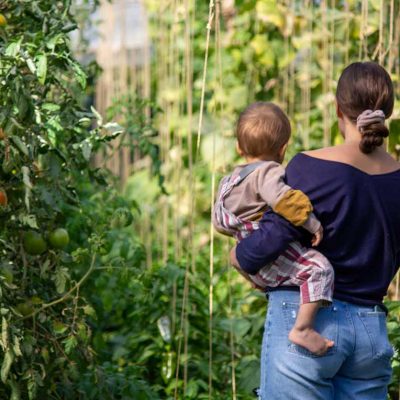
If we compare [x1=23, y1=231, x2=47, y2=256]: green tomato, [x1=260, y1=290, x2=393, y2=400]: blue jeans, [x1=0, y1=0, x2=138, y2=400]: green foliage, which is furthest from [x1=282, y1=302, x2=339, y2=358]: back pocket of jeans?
[x1=23, y1=231, x2=47, y2=256]: green tomato

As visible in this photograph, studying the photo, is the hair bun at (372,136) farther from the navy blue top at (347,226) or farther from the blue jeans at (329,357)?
the blue jeans at (329,357)

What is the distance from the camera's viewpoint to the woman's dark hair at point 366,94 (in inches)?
97.3

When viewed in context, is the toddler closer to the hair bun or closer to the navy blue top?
the navy blue top

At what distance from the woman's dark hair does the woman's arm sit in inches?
6.5

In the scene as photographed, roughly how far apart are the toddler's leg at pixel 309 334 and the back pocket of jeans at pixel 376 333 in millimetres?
106

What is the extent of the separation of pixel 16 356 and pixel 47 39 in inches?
35.9

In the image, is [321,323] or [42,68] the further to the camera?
[42,68]

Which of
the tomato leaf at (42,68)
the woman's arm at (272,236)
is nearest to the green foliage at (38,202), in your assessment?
the tomato leaf at (42,68)

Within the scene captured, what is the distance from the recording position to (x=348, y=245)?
8.13ft

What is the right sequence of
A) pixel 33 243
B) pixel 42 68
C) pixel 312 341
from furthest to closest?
pixel 33 243 < pixel 42 68 < pixel 312 341

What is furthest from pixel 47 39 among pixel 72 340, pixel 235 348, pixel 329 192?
pixel 235 348

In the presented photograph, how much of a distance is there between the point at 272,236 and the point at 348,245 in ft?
0.58

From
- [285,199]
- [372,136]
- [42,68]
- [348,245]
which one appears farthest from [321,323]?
[42,68]

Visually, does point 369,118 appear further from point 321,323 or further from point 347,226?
point 321,323
